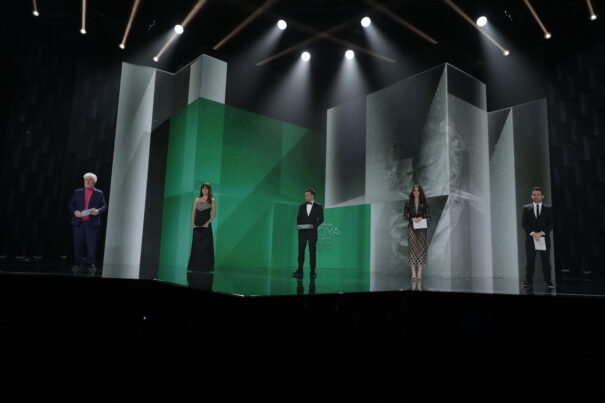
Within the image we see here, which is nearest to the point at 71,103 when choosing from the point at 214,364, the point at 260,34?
the point at 260,34

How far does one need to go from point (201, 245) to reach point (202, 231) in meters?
0.21

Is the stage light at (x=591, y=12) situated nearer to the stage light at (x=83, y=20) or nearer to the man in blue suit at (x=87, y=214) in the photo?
the man in blue suit at (x=87, y=214)

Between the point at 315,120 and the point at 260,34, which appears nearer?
the point at 260,34

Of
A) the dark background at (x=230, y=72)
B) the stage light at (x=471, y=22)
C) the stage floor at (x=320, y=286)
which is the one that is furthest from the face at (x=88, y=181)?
the stage light at (x=471, y=22)

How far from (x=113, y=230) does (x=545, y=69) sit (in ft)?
27.9

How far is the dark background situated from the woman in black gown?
2993 mm

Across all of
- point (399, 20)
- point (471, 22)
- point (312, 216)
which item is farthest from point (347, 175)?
point (471, 22)

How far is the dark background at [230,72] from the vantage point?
698cm

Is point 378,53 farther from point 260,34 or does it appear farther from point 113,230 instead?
point 113,230

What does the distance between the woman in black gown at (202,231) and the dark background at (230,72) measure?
2.99 metres

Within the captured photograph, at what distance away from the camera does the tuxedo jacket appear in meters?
5.48

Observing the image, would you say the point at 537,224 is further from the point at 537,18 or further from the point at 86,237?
the point at 86,237

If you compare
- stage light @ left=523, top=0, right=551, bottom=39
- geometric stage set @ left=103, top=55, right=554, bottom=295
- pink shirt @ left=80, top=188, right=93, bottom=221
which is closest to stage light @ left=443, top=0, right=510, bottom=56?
stage light @ left=523, top=0, right=551, bottom=39

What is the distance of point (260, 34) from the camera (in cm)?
870
